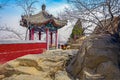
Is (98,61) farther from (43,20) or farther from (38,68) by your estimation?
(43,20)

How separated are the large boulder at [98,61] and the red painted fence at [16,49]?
344 cm

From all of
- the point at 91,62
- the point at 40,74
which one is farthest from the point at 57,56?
the point at 91,62

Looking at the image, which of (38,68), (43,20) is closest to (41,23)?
(43,20)

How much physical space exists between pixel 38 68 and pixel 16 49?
353 cm

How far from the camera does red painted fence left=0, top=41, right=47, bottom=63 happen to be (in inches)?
407

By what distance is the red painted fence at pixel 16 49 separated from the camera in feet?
33.9

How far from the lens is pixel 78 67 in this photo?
24.9ft

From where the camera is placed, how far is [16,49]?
11.6 m

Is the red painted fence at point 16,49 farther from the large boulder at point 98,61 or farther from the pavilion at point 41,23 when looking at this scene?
the pavilion at point 41,23

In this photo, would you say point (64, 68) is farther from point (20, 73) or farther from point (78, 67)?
point (20, 73)

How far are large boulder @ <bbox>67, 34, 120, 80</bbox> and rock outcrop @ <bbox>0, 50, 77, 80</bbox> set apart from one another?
413 mm

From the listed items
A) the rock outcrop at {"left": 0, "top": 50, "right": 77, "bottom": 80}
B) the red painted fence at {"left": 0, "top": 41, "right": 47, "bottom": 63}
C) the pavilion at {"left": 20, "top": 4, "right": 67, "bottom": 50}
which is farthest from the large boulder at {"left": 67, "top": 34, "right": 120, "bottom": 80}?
the pavilion at {"left": 20, "top": 4, "right": 67, "bottom": 50}

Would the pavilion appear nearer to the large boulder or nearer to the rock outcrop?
the rock outcrop

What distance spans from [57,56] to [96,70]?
2.08 meters
